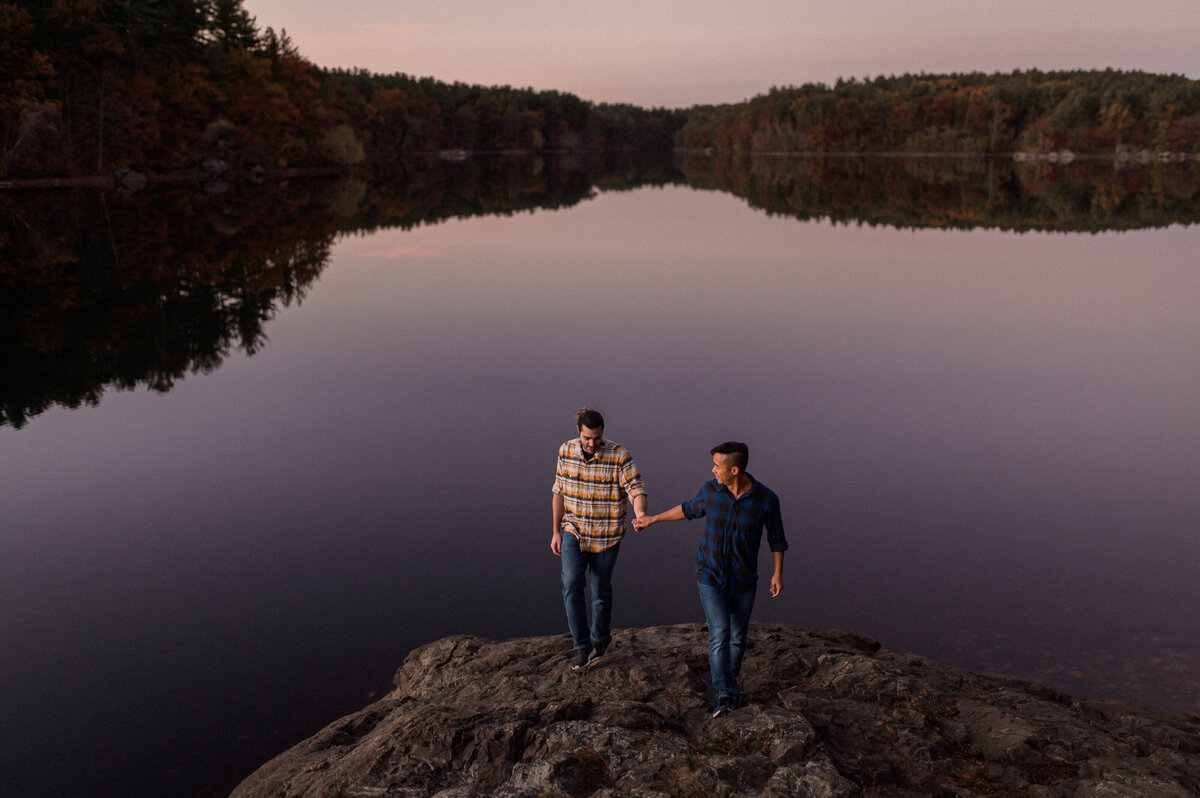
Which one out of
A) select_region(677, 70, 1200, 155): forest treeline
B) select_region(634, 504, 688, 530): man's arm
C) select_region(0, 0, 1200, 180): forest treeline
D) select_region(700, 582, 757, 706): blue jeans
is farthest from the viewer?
select_region(677, 70, 1200, 155): forest treeline

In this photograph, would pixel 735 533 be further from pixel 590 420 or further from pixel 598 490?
pixel 590 420

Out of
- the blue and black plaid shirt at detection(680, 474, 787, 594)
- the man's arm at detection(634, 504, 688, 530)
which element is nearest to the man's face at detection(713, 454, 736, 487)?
the blue and black plaid shirt at detection(680, 474, 787, 594)

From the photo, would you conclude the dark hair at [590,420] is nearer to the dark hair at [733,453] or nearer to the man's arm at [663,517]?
the man's arm at [663,517]

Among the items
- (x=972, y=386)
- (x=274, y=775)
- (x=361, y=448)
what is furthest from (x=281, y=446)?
(x=972, y=386)

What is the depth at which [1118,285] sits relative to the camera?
1374 inches

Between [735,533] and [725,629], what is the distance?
2.68 feet

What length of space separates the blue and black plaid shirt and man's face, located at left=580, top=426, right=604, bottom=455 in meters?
1.07

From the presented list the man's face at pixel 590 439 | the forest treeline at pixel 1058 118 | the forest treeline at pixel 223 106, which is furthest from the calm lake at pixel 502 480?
the forest treeline at pixel 1058 118

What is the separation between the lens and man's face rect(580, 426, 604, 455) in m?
7.87

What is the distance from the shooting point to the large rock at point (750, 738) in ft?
20.6

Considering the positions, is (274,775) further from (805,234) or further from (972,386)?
(805,234)

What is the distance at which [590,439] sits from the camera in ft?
26.0

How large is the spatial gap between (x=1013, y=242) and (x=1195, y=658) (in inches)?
1622

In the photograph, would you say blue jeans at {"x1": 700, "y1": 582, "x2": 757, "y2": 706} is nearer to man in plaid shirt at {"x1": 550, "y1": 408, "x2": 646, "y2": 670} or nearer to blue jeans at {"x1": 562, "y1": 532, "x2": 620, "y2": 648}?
man in plaid shirt at {"x1": 550, "y1": 408, "x2": 646, "y2": 670}
